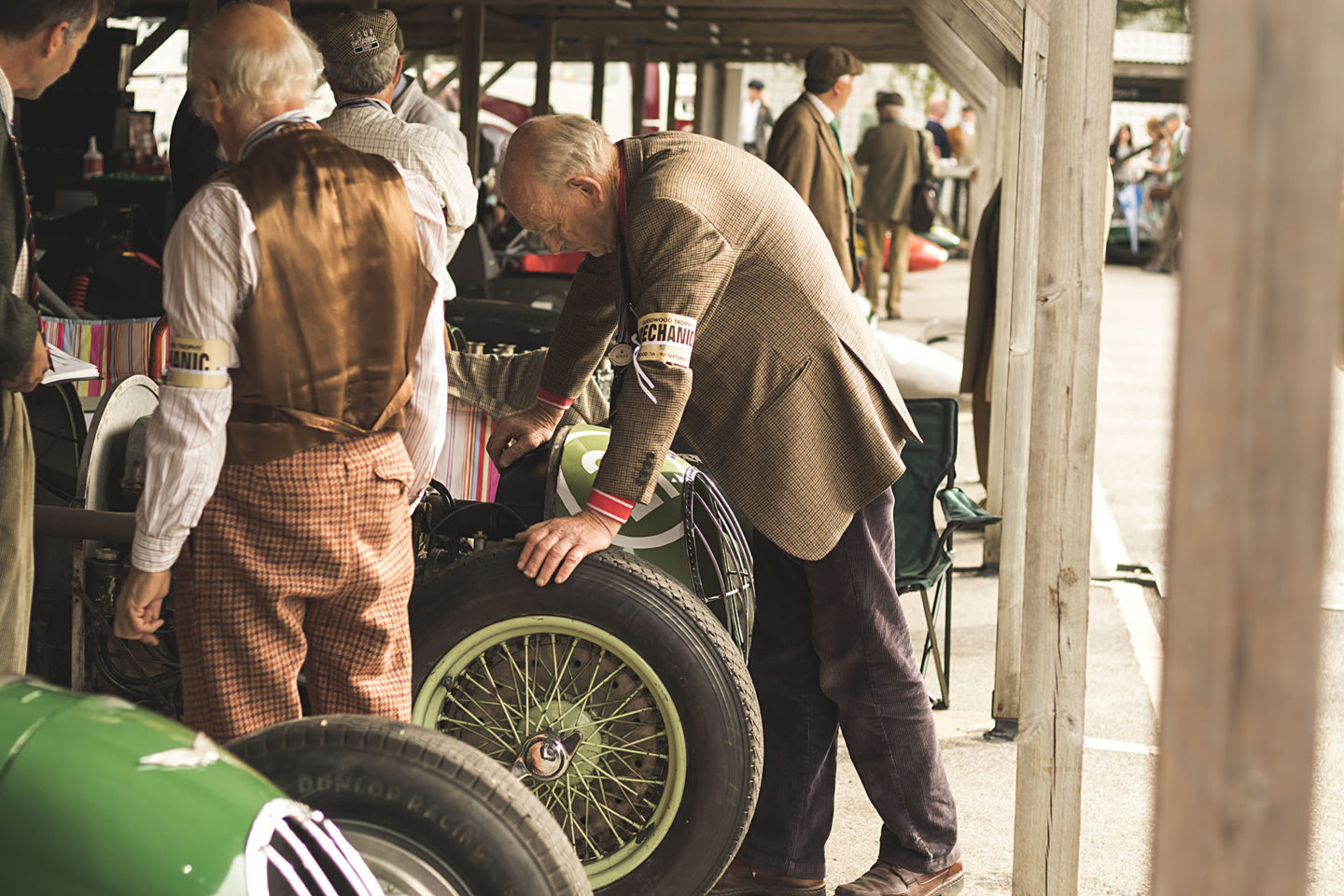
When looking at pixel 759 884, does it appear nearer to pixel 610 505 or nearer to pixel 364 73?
pixel 610 505

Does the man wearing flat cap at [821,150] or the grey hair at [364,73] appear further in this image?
the man wearing flat cap at [821,150]

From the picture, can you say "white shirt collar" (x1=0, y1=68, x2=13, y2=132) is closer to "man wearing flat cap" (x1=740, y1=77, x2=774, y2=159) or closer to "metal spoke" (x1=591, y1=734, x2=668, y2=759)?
"metal spoke" (x1=591, y1=734, x2=668, y2=759)

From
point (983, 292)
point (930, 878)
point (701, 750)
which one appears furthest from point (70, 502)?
point (983, 292)

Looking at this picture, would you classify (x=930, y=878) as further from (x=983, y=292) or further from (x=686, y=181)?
(x=983, y=292)

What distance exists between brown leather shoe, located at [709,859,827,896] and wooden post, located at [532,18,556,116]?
10443 mm

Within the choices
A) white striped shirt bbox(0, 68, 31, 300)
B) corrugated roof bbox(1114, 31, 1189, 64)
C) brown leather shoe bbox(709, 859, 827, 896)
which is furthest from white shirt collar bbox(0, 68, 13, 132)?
corrugated roof bbox(1114, 31, 1189, 64)

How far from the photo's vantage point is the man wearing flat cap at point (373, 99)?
13.5 feet

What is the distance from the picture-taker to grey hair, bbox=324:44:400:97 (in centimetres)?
413

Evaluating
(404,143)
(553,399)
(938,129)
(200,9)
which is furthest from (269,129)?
(938,129)

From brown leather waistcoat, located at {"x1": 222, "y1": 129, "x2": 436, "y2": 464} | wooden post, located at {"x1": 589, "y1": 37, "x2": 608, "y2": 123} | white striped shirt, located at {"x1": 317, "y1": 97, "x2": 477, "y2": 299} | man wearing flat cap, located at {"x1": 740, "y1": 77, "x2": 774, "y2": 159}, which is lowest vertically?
brown leather waistcoat, located at {"x1": 222, "y1": 129, "x2": 436, "y2": 464}

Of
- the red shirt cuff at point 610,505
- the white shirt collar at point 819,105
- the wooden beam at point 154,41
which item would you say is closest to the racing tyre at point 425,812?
the red shirt cuff at point 610,505

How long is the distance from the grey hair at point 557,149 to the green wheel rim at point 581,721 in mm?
882

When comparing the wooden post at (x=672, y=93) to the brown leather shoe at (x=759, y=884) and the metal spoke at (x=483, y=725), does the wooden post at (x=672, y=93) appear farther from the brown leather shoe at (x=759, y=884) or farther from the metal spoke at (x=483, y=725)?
the metal spoke at (x=483, y=725)

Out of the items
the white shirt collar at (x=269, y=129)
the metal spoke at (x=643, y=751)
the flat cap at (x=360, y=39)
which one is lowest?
the metal spoke at (x=643, y=751)
